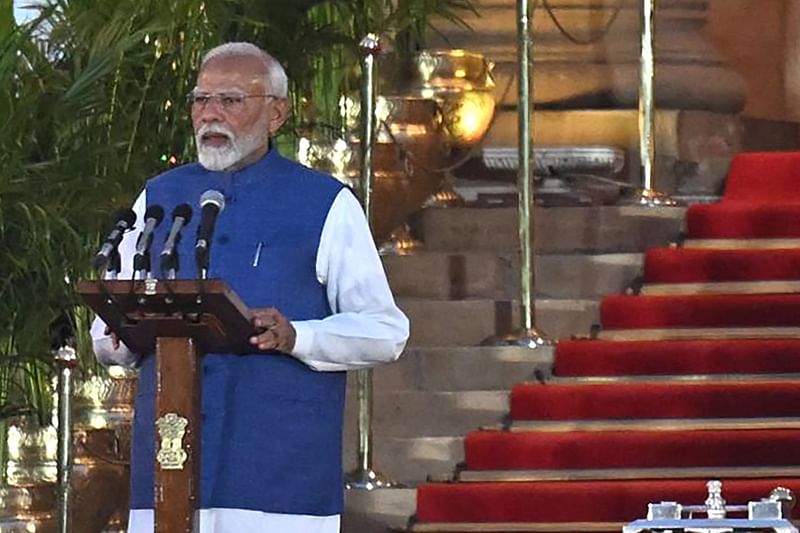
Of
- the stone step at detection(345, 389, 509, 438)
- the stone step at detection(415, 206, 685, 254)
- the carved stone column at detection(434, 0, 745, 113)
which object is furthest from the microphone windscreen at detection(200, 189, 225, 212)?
the carved stone column at detection(434, 0, 745, 113)

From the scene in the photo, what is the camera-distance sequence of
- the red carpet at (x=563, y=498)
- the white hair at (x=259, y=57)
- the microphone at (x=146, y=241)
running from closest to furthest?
the microphone at (x=146, y=241) → the white hair at (x=259, y=57) → the red carpet at (x=563, y=498)

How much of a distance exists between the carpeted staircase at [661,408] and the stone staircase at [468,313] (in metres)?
0.11

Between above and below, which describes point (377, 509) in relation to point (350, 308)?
below

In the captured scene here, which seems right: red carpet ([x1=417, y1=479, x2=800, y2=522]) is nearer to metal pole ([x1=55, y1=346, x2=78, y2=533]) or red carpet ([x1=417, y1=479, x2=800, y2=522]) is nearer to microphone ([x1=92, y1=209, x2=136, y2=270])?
metal pole ([x1=55, y1=346, x2=78, y2=533])

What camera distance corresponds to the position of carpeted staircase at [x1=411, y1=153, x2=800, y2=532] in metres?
8.05

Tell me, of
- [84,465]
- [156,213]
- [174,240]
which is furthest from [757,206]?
[174,240]

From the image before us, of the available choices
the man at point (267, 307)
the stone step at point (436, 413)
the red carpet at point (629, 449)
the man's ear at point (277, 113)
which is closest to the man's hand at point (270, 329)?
the man at point (267, 307)

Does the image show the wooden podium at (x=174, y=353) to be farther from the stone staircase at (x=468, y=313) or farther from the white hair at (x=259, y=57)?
the stone staircase at (x=468, y=313)

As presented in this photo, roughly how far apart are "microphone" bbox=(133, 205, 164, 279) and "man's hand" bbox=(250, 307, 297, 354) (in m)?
0.24

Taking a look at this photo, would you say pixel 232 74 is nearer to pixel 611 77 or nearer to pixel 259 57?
pixel 259 57

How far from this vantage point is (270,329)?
477 cm

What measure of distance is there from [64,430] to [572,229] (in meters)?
2.83

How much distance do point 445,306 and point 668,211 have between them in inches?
42.6

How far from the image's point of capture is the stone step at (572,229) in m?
9.62
